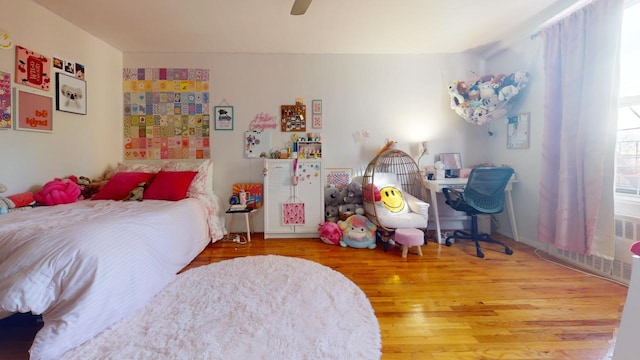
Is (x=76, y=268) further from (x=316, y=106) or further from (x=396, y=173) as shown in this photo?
(x=396, y=173)

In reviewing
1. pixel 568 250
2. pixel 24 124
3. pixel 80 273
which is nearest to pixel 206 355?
pixel 80 273

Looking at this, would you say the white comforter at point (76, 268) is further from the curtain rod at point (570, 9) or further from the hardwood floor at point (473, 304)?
the curtain rod at point (570, 9)

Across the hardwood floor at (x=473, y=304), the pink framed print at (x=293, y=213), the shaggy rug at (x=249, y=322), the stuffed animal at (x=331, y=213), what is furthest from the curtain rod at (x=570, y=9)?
the pink framed print at (x=293, y=213)

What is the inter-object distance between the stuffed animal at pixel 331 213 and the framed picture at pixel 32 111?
119 inches

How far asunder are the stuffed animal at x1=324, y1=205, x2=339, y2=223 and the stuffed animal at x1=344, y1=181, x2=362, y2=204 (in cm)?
18

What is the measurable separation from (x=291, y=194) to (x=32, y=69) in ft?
8.93

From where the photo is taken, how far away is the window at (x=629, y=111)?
2018mm

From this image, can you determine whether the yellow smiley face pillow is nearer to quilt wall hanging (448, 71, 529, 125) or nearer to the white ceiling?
quilt wall hanging (448, 71, 529, 125)

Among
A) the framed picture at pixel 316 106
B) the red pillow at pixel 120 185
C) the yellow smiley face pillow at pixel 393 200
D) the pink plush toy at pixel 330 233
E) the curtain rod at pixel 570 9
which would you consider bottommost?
the pink plush toy at pixel 330 233

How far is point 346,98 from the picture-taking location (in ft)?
11.3

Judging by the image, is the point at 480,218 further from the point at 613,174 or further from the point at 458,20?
the point at 458,20

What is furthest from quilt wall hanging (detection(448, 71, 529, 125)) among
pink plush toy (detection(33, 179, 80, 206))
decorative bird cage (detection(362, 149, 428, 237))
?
pink plush toy (detection(33, 179, 80, 206))

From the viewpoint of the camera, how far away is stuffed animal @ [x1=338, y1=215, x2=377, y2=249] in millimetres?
2844

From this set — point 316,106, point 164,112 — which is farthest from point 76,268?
point 316,106
